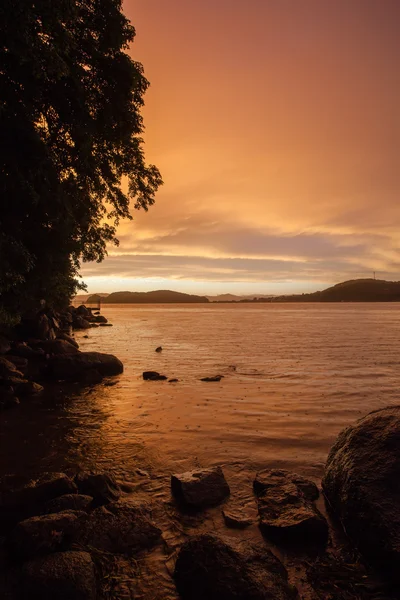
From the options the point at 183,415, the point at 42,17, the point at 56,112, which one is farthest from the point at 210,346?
the point at 42,17

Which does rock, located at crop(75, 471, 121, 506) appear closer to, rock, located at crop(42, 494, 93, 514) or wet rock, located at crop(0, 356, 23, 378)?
rock, located at crop(42, 494, 93, 514)

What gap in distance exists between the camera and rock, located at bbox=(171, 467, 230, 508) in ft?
20.1

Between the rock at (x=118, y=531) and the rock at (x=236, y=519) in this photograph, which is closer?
the rock at (x=118, y=531)

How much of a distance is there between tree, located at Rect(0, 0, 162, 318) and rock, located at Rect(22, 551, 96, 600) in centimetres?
916

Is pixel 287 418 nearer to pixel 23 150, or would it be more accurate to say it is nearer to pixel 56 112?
pixel 23 150

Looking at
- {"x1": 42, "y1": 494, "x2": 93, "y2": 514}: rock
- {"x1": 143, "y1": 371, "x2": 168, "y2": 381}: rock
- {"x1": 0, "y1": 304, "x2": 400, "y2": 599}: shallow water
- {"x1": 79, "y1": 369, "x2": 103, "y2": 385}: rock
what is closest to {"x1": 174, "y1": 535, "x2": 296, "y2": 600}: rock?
{"x1": 0, "y1": 304, "x2": 400, "y2": 599}: shallow water

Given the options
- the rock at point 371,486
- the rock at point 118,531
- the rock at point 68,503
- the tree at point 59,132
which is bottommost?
the rock at point 118,531

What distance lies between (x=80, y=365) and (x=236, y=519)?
13.6 meters

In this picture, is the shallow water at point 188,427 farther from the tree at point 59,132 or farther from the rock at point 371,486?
the tree at point 59,132

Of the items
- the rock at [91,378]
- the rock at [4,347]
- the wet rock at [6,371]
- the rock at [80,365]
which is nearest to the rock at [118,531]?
the rock at [91,378]

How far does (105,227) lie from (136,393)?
11.3 metres

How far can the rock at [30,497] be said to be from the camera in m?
5.38

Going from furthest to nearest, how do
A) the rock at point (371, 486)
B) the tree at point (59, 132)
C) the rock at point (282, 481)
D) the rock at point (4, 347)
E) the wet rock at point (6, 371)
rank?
the rock at point (4, 347) → the wet rock at point (6, 371) → the tree at point (59, 132) → the rock at point (282, 481) → the rock at point (371, 486)

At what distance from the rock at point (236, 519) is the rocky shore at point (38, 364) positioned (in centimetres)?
959
